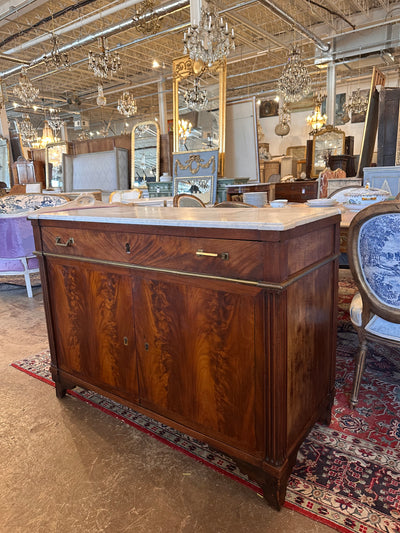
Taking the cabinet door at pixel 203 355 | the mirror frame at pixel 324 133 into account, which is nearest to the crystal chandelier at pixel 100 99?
the mirror frame at pixel 324 133

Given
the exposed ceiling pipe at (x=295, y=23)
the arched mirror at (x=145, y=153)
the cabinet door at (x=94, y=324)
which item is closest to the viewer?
the cabinet door at (x=94, y=324)

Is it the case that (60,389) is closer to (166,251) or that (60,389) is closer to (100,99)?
(166,251)

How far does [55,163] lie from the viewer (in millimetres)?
10758

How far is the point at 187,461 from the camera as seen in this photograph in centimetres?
156

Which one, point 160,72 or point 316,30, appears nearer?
point 316,30

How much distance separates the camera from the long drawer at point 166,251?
1.20 meters

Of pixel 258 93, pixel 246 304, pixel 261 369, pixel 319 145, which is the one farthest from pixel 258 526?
pixel 258 93

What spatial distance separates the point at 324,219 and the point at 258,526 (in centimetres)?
112

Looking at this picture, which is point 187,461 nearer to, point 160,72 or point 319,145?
point 319,145

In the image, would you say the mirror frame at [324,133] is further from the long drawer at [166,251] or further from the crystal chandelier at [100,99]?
the long drawer at [166,251]

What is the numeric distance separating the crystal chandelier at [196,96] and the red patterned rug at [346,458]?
5387 millimetres

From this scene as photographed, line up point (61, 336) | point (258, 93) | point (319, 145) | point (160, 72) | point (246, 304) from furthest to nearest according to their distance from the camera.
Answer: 1. point (258, 93)
2. point (160, 72)
3. point (319, 145)
4. point (61, 336)
5. point (246, 304)

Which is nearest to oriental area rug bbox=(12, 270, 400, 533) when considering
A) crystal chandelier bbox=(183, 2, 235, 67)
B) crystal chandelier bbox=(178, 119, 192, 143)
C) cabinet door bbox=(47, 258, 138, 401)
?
cabinet door bbox=(47, 258, 138, 401)

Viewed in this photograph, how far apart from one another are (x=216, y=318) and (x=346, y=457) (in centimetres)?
85
